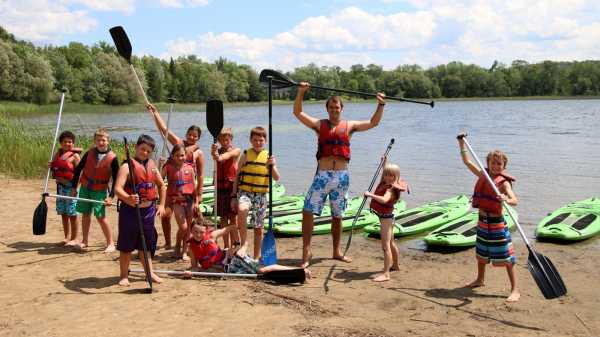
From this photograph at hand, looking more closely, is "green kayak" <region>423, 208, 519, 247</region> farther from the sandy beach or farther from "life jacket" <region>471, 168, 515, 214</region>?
"life jacket" <region>471, 168, 515, 214</region>

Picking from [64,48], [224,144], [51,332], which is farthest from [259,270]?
[64,48]

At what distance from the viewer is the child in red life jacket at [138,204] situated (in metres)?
5.36

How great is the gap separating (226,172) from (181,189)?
1.83ft

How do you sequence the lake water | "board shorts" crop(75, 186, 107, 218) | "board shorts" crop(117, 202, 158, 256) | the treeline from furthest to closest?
the treeline, the lake water, "board shorts" crop(75, 186, 107, 218), "board shorts" crop(117, 202, 158, 256)

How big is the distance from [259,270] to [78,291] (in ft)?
5.66

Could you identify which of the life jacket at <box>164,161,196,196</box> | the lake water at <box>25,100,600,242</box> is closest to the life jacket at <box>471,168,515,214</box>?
the life jacket at <box>164,161,196,196</box>

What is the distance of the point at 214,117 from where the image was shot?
23.3ft

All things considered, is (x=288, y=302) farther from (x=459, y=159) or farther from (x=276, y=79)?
(x=459, y=159)

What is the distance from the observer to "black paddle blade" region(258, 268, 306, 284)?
5680mm

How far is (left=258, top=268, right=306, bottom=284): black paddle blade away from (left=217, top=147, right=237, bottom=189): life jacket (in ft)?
4.64

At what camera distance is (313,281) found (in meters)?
5.93

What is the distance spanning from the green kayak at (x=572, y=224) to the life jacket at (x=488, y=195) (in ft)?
10.7

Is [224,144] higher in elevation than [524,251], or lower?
higher

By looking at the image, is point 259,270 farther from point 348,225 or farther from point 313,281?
point 348,225
